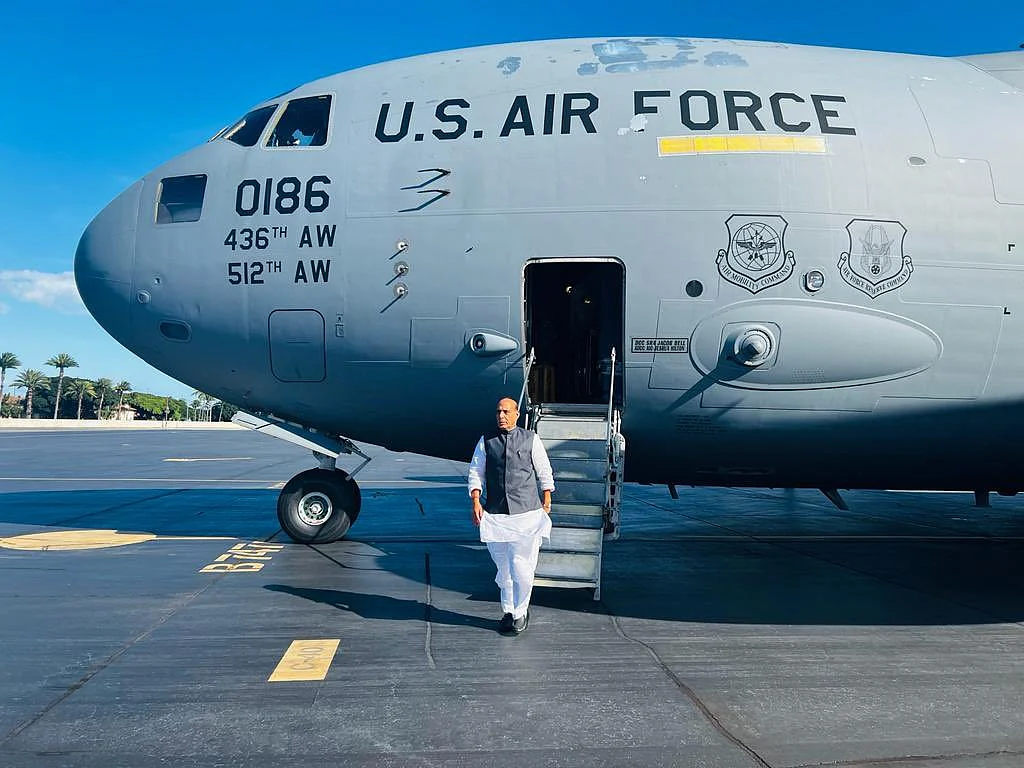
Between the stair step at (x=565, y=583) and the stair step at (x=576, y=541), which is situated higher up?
the stair step at (x=576, y=541)

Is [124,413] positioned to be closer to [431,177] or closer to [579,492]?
[431,177]

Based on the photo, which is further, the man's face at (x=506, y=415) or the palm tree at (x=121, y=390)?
the palm tree at (x=121, y=390)

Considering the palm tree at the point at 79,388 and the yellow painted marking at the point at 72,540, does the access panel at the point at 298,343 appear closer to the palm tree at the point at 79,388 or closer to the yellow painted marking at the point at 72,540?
the yellow painted marking at the point at 72,540

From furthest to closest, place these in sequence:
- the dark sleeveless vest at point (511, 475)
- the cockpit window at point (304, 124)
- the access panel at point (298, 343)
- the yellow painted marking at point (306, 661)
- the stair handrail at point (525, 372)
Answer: the cockpit window at point (304, 124), the access panel at point (298, 343), the stair handrail at point (525, 372), the dark sleeveless vest at point (511, 475), the yellow painted marking at point (306, 661)

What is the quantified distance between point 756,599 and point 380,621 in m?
3.65

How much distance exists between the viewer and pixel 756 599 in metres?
7.14

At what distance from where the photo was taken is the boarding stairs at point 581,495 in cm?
673

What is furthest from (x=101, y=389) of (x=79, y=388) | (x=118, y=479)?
(x=118, y=479)

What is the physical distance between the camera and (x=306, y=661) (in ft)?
17.0

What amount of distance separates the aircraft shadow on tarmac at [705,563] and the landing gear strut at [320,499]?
0.30 m

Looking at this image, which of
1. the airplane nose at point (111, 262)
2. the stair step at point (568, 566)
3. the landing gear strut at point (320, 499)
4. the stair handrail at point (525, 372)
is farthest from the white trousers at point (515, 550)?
the airplane nose at point (111, 262)

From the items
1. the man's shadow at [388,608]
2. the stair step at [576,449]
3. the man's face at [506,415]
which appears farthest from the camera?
the stair step at [576,449]

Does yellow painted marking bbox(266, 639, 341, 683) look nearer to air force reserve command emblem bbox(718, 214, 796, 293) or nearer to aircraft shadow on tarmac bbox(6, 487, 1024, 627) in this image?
aircraft shadow on tarmac bbox(6, 487, 1024, 627)

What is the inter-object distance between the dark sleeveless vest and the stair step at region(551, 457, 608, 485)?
40.7 inches
